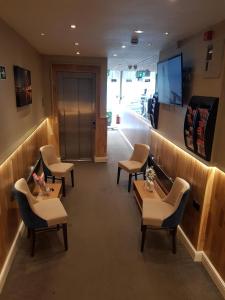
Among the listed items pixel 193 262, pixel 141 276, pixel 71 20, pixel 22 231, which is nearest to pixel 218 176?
pixel 193 262

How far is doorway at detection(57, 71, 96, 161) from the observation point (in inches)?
257

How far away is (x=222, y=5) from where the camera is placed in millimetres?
2236

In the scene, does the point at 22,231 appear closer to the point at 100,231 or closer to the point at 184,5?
the point at 100,231

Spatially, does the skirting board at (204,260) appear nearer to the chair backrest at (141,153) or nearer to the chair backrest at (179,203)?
the chair backrest at (179,203)

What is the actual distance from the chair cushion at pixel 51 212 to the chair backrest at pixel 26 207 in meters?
0.07

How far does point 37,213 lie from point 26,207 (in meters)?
0.27

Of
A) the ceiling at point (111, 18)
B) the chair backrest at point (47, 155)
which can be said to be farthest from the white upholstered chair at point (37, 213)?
the ceiling at point (111, 18)

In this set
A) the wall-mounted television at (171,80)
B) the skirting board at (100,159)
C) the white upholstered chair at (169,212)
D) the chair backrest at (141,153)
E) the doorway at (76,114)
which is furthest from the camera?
the skirting board at (100,159)

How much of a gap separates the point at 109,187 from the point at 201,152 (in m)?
2.75

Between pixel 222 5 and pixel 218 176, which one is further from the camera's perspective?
pixel 218 176

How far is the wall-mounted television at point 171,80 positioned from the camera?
137 inches

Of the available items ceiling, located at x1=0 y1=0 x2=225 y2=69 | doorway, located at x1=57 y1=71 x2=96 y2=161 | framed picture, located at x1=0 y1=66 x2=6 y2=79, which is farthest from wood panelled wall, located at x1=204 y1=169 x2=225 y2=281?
doorway, located at x1=57 y1=71 x2=96 y2=161

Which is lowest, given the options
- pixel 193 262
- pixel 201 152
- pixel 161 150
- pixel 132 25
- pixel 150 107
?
pixel 193 262

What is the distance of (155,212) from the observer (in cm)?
335
